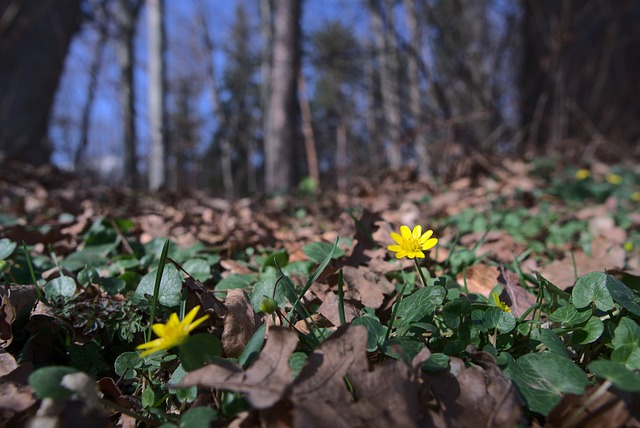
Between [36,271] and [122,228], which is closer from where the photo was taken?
[36,271]

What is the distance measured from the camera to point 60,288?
1229mm

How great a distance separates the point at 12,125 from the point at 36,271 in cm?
489

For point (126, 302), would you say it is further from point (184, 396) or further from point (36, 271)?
point (36, 271)

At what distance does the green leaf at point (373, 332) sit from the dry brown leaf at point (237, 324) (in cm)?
27

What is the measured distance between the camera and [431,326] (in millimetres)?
1010

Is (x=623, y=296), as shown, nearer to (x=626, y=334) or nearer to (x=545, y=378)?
(x=626, y=334)

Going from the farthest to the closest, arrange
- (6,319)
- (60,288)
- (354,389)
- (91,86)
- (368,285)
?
(91,86) → (368,285) → (60,288) → (6,319) → (354,389)

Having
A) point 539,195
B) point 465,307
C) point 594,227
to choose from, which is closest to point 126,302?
point 465,307

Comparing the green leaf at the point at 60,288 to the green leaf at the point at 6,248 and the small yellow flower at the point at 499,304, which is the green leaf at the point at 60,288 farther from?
the small yellow flower at the point at 499,304

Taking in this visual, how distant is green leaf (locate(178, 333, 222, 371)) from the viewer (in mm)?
868

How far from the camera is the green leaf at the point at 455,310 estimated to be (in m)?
1.05

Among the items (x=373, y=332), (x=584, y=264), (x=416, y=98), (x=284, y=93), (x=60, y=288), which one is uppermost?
(x=284, y=93)

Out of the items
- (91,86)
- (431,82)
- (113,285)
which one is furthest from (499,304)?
(91,86)

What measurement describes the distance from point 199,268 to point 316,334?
599 millimetres
